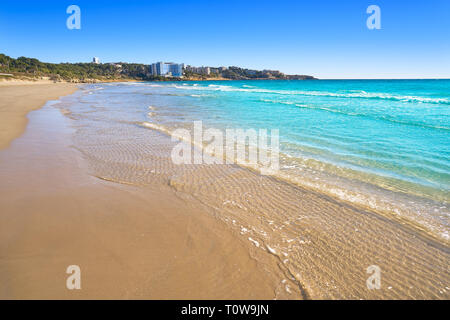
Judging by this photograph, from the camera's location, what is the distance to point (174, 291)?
8.76 ft

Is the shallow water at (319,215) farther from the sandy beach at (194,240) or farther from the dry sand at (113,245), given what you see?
the dry sand at (113,245)

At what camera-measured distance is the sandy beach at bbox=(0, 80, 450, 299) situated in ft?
9.15

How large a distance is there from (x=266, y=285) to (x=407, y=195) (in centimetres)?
452

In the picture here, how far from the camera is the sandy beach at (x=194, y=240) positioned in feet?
9.15

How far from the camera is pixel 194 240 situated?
3.59 metres

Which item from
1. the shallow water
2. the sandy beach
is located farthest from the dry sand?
the shallow water

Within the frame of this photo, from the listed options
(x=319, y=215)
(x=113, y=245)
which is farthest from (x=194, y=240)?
(x=319, y=215)

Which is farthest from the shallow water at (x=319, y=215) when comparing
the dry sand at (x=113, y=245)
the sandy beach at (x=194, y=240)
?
the dry sand at (x=113, y=245)

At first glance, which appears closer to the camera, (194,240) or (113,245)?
(113,245)

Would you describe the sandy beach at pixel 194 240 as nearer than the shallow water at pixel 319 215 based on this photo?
Yes

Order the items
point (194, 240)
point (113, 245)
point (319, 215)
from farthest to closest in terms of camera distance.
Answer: point (319, 215), point (194, 240), point (113, 245)

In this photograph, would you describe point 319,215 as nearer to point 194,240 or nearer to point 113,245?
point 194,240

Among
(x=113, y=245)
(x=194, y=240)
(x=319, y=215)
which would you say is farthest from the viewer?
(x=319, y=215)
